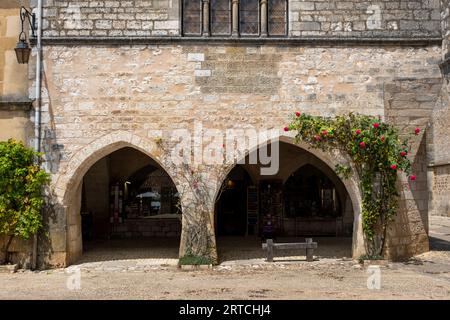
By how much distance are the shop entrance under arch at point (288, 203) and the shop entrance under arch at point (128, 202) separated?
1.26 m

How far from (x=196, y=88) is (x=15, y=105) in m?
2.81

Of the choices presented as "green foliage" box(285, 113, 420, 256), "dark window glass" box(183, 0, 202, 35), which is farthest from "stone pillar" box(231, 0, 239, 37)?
"green foliage" box(285, 113, 420, 256)

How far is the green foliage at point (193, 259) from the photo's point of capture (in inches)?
277

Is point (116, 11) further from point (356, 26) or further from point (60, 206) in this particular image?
point (356, 26)

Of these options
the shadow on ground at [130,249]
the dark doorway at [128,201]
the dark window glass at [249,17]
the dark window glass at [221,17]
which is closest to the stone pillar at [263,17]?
the dark window glass at [249,17]

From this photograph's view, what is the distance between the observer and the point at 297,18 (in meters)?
7.50

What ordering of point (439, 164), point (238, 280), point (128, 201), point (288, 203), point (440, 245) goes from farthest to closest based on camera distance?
1. point (439, 164)
2. point (288, 203)
3. point (128, 201)
4. point (440, 245)
5. point (238, 280)

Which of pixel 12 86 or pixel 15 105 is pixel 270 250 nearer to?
pixel 15 105

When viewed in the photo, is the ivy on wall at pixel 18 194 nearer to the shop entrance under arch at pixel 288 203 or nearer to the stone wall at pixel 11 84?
the stone wall at pixel 11 84

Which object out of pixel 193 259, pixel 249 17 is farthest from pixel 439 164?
pixel 193 259

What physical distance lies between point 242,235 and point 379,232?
174 inches

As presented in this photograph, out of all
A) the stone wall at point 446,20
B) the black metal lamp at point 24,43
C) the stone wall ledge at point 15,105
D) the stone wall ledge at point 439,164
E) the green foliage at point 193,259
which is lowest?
the green foliage at point 193,259

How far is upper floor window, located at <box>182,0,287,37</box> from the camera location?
7555 millimetres

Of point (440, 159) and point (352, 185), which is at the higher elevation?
point (440, 159)
